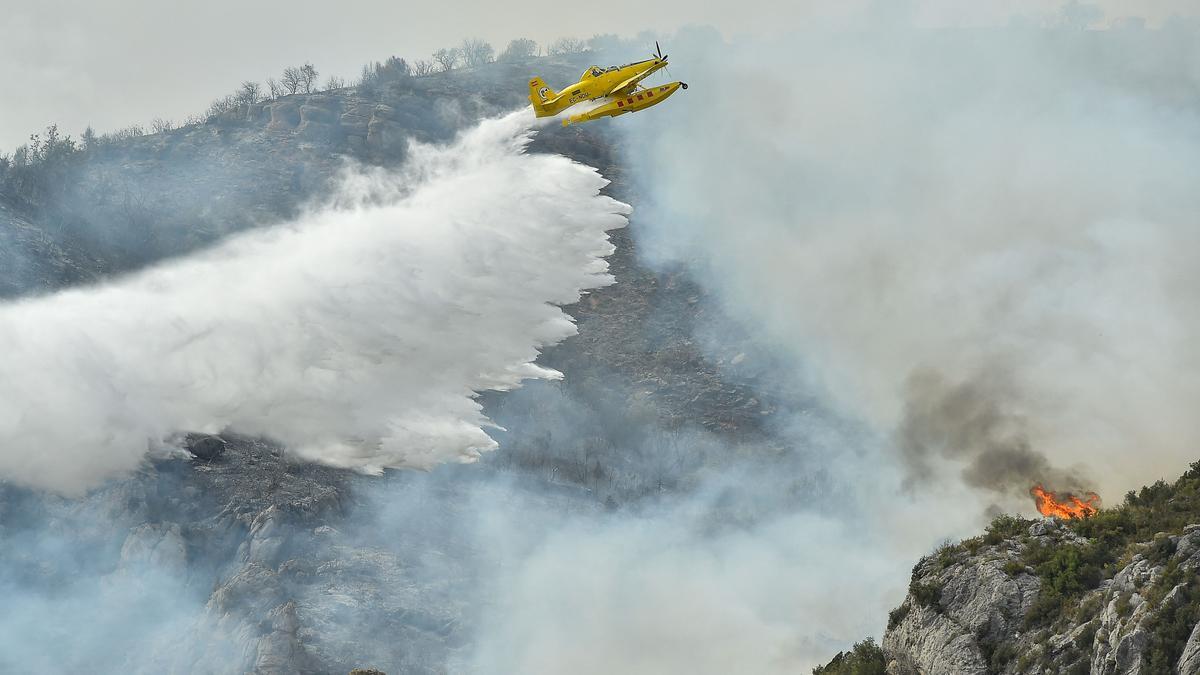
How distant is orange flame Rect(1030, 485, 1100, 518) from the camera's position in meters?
73.2

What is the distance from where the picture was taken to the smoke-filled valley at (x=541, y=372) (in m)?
73.2

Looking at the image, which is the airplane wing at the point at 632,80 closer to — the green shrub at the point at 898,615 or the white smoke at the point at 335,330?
the white smoke at the point at 335,330

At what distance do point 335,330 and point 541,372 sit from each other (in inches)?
591

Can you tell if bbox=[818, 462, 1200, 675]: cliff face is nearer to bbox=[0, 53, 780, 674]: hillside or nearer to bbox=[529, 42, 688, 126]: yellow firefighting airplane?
bbox=[529, 42, 688, 126]: yellow firefighting airplane

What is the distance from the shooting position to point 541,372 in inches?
3661

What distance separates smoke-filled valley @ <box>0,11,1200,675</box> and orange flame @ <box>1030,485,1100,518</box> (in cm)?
103

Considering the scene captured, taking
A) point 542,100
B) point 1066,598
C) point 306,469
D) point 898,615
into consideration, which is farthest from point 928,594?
point 306,469

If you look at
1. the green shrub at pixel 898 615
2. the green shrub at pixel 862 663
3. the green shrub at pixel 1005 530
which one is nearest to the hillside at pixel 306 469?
the green shrub at pixel 862 663

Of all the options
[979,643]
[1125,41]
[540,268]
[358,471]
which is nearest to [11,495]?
[358,471]

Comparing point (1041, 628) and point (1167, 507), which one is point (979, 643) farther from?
point (1167, 507)

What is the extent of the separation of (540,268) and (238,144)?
1355 inches

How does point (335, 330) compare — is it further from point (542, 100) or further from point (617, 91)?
point (617, 91)

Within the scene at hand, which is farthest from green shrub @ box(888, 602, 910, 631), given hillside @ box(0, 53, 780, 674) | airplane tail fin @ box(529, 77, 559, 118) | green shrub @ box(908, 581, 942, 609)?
hillside @ box(0, 53, 780, 674)

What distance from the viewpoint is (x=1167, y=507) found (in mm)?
37969
